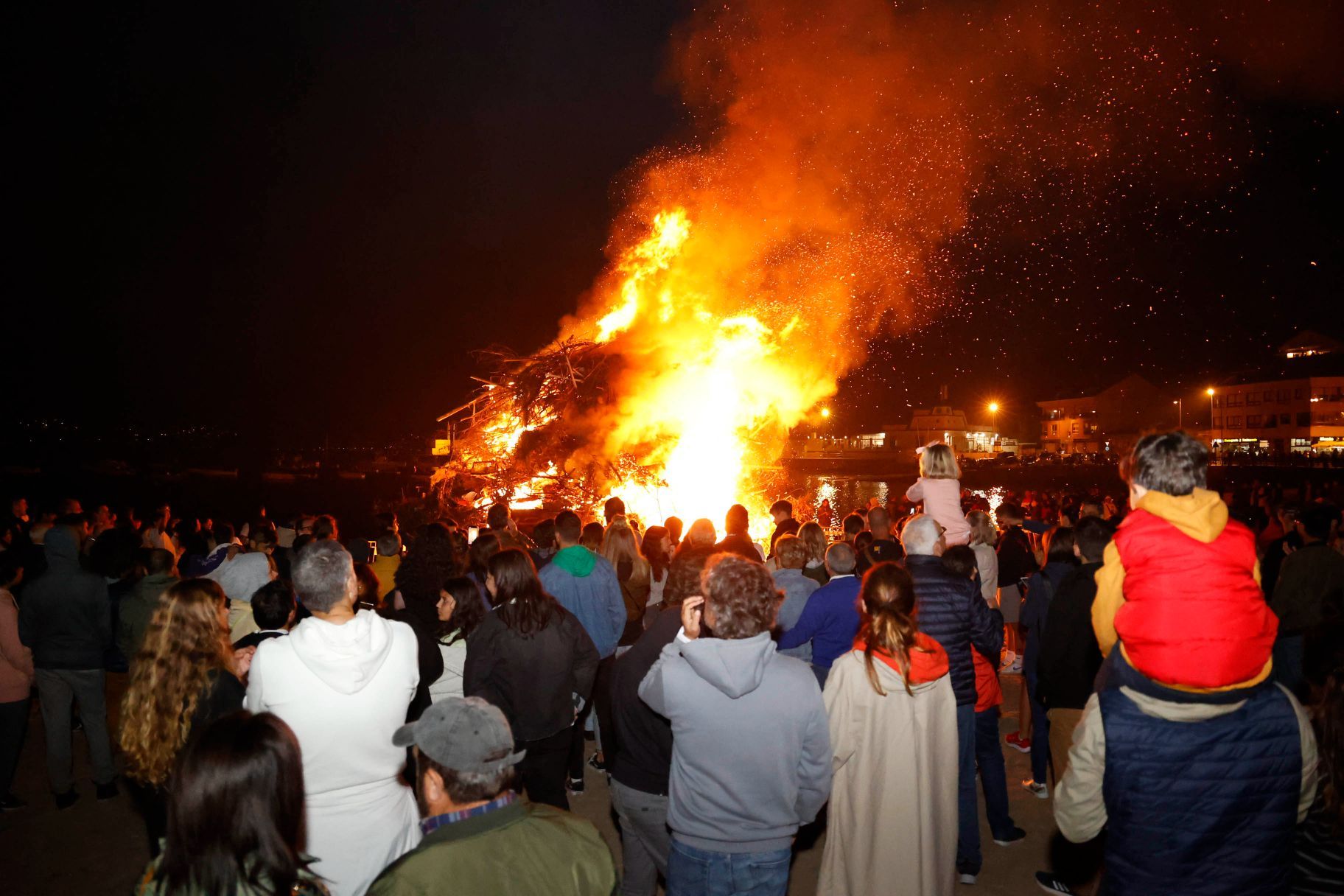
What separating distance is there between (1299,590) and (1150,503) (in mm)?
6044

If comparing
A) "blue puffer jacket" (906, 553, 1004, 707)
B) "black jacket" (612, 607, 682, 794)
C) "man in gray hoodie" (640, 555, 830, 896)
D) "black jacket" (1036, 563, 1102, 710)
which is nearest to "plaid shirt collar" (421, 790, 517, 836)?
"man in gray hoodie" (640, 555, 830, 896)

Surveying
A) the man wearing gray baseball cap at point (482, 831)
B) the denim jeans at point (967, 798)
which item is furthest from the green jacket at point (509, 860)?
the denim jeans at point (967, 798)

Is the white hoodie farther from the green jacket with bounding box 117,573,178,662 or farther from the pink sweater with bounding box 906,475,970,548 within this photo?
the pink sweater with bounding box 906,475,970,548

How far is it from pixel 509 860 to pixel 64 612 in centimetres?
607

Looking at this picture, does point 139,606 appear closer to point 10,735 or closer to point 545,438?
point 10,735

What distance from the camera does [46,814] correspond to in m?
6.59

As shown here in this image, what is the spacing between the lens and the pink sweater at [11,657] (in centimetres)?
625

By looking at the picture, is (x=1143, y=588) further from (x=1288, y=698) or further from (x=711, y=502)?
(x=711, y=502)

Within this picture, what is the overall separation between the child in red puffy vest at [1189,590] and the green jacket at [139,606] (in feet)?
21.1

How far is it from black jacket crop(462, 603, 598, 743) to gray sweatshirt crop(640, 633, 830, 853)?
5.12 feet

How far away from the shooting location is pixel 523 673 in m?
4.95

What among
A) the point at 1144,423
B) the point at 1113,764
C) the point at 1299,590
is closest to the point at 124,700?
the point at 1113,764

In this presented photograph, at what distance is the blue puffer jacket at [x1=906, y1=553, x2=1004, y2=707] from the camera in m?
4.98

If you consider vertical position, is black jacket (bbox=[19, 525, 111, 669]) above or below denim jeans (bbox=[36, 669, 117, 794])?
above
